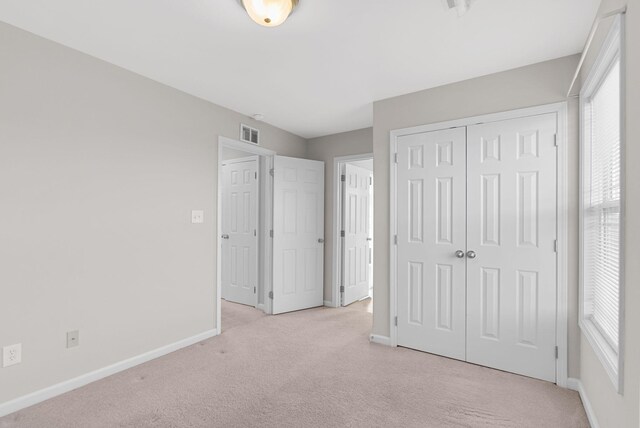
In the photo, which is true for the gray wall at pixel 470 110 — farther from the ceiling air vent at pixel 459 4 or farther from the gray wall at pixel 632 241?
the ceiling air vent at pixel 459 4

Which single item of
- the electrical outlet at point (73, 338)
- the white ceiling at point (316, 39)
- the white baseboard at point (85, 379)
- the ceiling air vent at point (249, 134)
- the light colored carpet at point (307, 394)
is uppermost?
the white ceiling at point (316, 39)

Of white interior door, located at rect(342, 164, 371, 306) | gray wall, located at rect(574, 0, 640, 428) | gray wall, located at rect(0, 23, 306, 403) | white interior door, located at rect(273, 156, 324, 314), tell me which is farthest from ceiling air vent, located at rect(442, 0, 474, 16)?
white interior door, located at rect(342, 164, 371, 306)

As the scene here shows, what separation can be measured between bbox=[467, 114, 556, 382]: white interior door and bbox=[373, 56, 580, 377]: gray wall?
0.12 metres

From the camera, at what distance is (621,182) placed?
1.40 m

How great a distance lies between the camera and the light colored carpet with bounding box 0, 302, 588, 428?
6.32 ft

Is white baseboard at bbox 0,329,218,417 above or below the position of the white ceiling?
below

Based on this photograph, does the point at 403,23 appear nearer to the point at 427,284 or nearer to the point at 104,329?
the point at 427,284

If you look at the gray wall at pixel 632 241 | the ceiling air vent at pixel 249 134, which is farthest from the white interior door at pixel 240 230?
the gray wall at pixel 632 241

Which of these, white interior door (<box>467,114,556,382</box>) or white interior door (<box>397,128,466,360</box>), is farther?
white interior door (<box>397,128,466,360</box>)

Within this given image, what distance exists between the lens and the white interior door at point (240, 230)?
4355 millimetres

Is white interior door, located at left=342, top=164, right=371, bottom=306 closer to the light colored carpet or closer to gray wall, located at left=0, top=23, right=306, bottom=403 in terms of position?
the light colored carpet

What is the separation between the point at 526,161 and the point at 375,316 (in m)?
1.87

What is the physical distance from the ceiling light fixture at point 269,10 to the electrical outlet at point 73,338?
7.86 feet

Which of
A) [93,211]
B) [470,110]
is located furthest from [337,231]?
[93,211]
